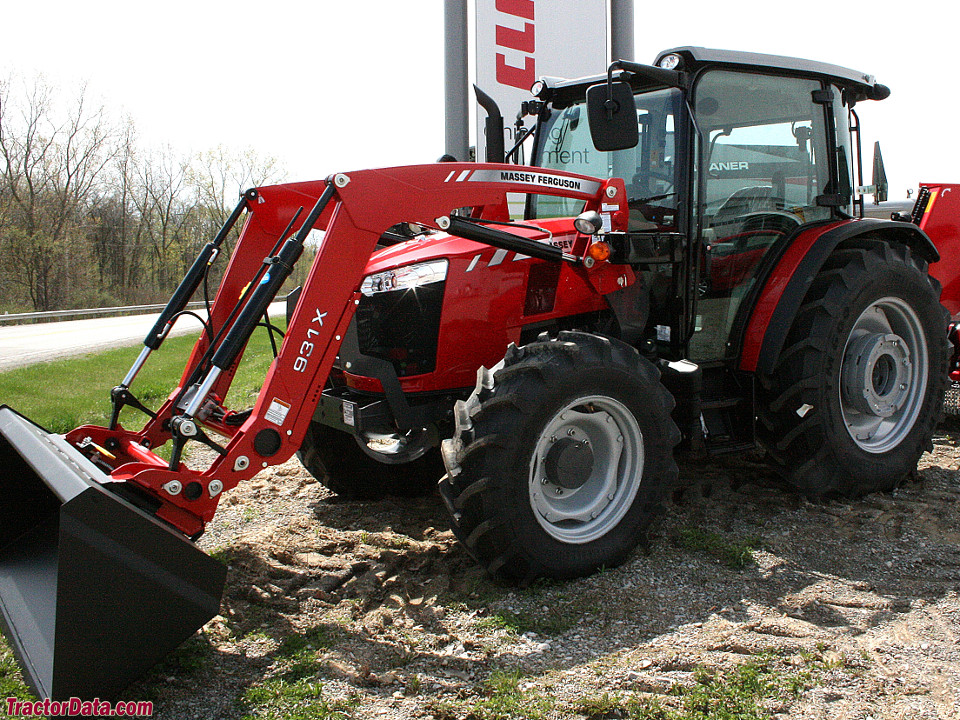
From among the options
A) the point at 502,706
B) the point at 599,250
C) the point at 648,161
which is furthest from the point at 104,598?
the point at 648,161

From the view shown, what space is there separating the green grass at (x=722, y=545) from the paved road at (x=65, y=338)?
294 inches

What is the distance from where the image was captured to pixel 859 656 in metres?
2.87

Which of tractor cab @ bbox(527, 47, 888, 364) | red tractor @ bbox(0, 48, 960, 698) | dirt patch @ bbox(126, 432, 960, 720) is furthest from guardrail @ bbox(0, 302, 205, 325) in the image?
dirt patch @ bbox(126, 432, 960, 720)

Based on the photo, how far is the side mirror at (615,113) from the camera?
3631mm

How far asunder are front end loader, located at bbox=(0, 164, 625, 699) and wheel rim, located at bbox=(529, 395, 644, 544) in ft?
2.82

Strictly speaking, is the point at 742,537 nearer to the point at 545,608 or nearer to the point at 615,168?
the point at 545,608

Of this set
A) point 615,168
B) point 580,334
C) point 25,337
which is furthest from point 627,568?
point 25,337

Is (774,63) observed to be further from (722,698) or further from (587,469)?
(722,698)

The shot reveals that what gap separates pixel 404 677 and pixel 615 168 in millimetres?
2963

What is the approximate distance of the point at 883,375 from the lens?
4.78m

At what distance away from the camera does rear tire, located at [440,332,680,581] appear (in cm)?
328

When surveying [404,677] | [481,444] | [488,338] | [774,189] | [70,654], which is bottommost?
[404,677]

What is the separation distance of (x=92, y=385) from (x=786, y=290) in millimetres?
8313
